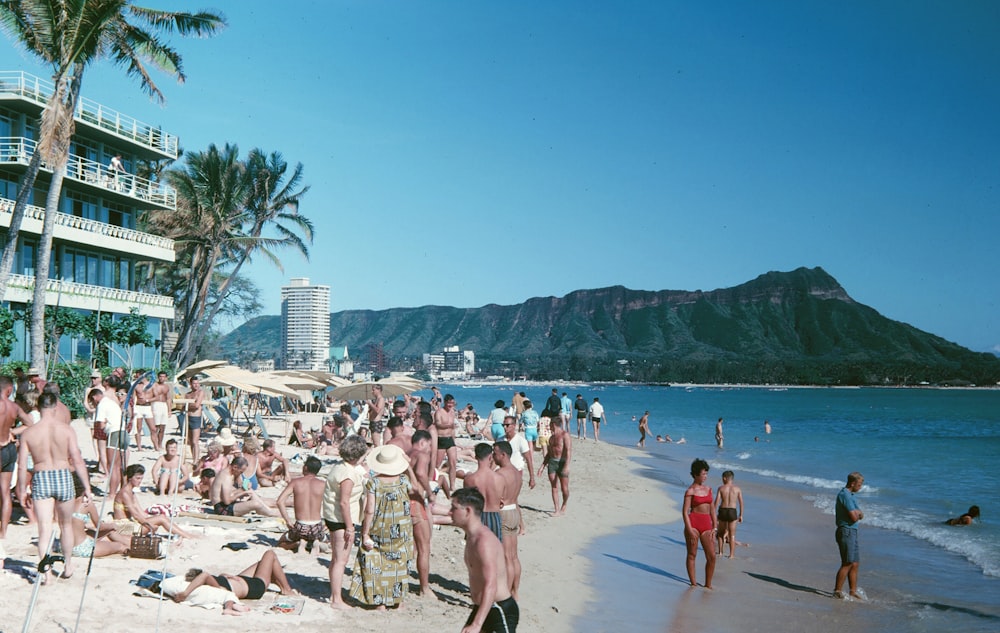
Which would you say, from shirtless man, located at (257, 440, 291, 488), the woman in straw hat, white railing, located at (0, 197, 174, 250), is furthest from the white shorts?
white railing, located at (0, 197, 174, 250)

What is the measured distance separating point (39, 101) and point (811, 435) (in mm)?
39220

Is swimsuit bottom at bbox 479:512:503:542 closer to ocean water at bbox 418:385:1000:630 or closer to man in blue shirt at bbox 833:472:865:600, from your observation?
man in blue shirt at bbox 833:472:865:600

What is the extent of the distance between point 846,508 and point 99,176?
29933 millimetres

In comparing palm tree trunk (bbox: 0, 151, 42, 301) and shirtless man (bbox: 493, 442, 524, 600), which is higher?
palm tree trunk (bbox: 0, 151, 42, 301)

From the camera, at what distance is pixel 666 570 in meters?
9.97

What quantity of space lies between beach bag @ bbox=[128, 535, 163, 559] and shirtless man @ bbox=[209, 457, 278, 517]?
6.87 ft

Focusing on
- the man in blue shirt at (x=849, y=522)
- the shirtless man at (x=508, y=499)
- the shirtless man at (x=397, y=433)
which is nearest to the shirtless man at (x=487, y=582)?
the shirtless man at (x=508, y=499)

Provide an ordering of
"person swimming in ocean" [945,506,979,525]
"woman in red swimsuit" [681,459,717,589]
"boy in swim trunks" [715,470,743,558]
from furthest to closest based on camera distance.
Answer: "person swimming in ocean" [945,506,979,525]
"boy in swim trunks" [715,470,743,558]
"woman in red swimsuit" [681,459,717,589]

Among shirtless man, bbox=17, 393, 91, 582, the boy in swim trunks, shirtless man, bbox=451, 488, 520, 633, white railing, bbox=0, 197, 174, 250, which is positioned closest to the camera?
shirtless man, bbox=451, 488, 520, 633

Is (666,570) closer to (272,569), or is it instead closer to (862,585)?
(862,585)

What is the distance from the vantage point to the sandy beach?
6.07 metres

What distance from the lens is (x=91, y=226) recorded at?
2942cm

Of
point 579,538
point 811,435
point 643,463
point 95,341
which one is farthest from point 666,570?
point 811,435

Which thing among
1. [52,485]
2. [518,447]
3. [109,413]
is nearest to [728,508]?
[518,447]
